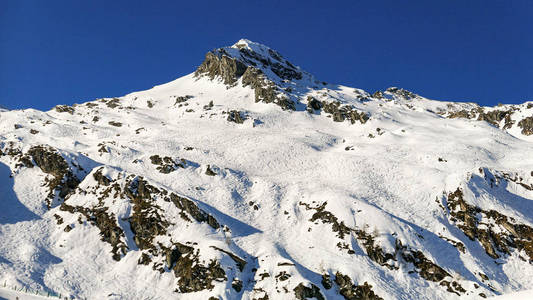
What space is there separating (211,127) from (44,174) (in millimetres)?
34416

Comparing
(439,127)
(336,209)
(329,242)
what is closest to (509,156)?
(439,127)

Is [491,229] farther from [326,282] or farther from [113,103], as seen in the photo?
[113,103]

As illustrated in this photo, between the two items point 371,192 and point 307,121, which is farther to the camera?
point 307,121

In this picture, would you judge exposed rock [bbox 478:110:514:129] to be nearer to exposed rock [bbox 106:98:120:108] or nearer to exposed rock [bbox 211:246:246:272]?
exposed rock [bbox 211:246:246:272]

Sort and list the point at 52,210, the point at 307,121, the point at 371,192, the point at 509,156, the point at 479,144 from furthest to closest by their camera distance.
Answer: the point at 307,121, the point at 479,144, the point at 509,156, the point at 371,192, the point at 52,210

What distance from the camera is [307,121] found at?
80000 mm

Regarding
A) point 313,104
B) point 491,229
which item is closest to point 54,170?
point 491,229

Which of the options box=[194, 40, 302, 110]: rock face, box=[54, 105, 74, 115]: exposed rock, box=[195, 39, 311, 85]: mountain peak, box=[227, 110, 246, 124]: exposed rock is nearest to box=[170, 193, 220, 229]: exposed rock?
box=[227, 110, 246, 124]: exposed rock

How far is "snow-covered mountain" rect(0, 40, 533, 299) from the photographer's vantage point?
3012 centimetres

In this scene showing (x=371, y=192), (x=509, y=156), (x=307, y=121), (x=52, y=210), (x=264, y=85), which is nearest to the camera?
(x=52, y=210)

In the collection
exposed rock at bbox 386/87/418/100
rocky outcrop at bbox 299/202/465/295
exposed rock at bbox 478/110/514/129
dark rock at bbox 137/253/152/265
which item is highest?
exposed rock at bbox 386/87/418/100

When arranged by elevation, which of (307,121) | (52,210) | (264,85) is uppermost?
(264,85)

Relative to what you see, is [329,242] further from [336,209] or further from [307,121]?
[307,121]

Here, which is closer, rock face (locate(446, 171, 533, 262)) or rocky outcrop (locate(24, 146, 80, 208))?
rock face (locate(446, 171, 533, 262))
